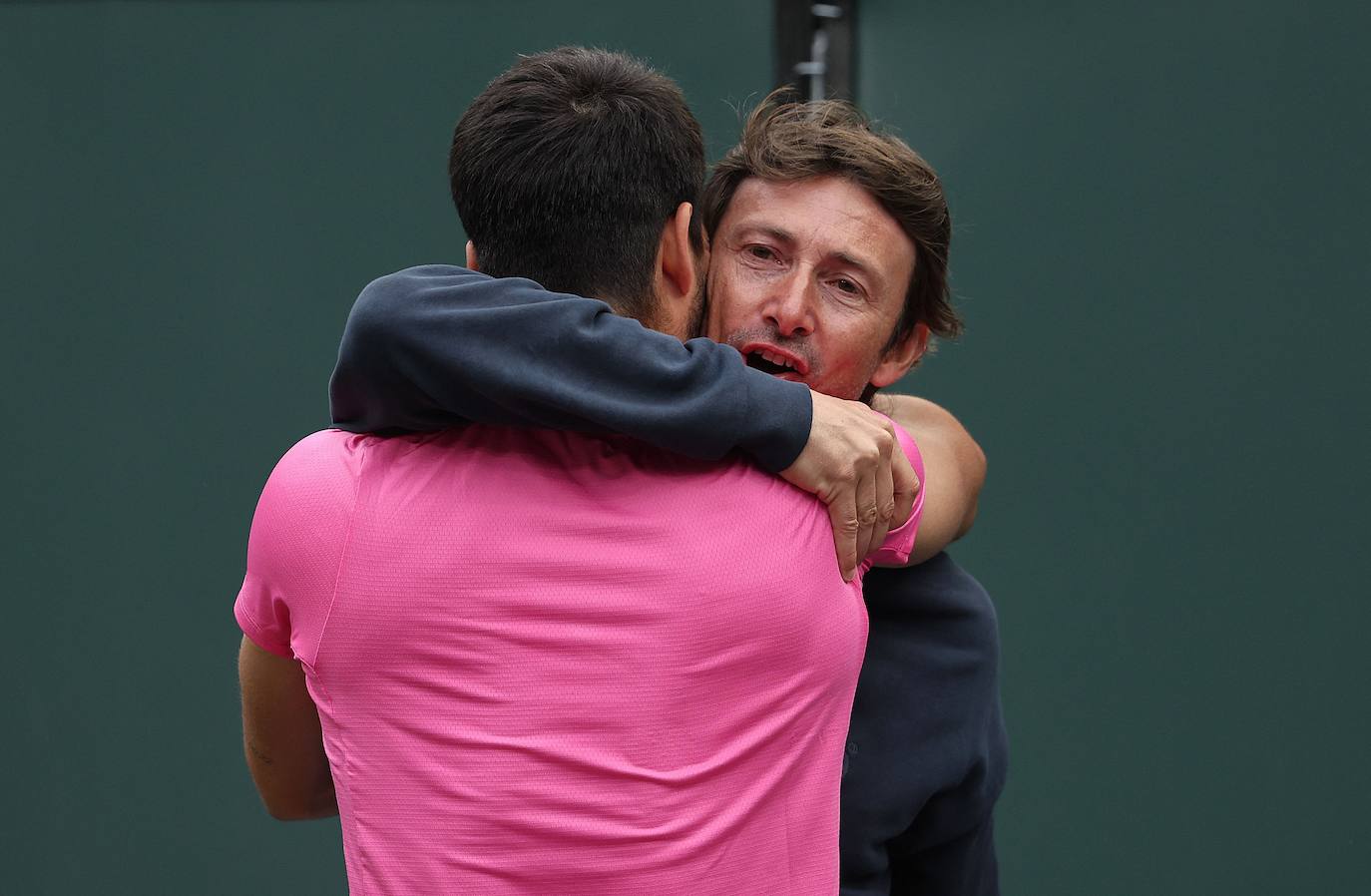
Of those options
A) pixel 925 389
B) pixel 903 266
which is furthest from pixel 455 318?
pixel 925 389

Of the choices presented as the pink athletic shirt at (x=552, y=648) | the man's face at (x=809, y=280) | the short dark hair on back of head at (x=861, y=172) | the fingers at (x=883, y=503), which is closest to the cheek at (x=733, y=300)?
the man's face at (x=809, y=280)

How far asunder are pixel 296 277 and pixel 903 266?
1.34m

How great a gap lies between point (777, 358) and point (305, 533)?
0.80 meters

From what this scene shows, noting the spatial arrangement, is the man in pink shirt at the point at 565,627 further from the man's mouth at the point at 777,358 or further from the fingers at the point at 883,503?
the man's mouth at the point at 777,358

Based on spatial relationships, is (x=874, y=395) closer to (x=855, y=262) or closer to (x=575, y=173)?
(x=855, y=262)

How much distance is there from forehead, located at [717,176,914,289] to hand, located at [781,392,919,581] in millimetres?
508

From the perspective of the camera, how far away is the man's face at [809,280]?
1.85 metres

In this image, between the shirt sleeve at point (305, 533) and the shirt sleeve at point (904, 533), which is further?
the shirt sleeve at point (904, 533)

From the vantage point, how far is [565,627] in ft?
3.88

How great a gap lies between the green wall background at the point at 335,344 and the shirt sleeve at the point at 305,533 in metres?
1.58

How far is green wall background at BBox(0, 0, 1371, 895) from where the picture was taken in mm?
2613

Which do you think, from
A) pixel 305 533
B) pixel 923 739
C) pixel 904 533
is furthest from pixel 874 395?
pixel 305 533

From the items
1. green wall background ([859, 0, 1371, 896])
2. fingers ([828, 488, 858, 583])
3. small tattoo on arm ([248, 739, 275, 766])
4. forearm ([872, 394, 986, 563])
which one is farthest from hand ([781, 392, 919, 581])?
green wall background ([859, 0, 1371, 896])

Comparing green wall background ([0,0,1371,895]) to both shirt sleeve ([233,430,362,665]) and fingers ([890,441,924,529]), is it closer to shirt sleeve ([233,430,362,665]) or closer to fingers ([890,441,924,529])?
fingers ([890,441,924,529])
